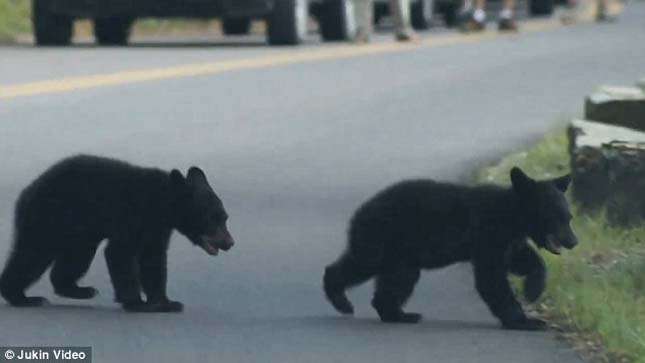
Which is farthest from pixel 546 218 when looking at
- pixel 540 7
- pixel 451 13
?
pixel 540 7

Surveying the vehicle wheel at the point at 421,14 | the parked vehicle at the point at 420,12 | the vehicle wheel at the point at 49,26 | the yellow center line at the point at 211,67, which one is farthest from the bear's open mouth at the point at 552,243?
the vehicle wheel at the point at 421,14

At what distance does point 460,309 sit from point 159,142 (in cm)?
615

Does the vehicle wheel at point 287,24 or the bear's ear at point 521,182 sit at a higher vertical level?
the bear's ear at point 521,182

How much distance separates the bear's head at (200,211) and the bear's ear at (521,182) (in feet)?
3.09

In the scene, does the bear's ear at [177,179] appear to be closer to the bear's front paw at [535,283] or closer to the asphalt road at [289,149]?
the asphalt road at [289,149]

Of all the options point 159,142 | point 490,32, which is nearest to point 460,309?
point 159,142

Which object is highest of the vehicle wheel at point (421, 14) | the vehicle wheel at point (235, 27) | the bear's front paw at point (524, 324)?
the bear's front paw at point (524, 324)

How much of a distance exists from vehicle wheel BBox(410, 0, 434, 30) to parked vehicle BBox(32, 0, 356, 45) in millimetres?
5191

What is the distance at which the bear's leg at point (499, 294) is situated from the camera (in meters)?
7.22

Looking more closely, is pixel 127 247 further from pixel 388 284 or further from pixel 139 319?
pixel 388 284

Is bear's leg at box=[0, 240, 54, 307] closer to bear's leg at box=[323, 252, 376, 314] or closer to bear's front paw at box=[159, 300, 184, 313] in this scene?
bear's front paw at box=[159, 300, 184, 313]

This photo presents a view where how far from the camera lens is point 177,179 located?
7312 mm

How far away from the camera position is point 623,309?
24.3 ft

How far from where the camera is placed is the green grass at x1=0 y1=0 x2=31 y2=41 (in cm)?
2779
